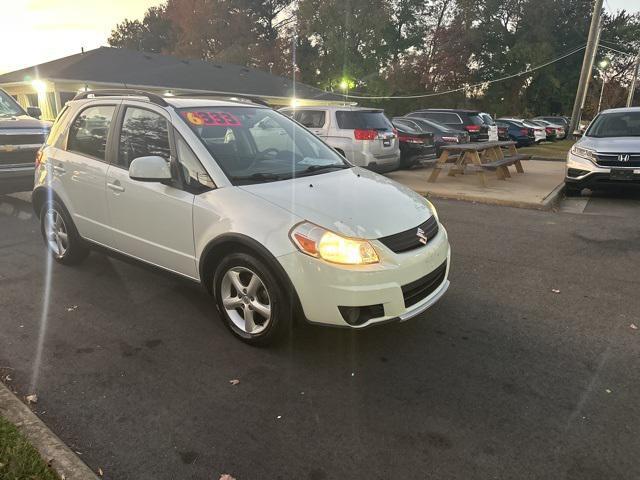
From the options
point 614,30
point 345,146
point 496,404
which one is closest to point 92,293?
point 496,404

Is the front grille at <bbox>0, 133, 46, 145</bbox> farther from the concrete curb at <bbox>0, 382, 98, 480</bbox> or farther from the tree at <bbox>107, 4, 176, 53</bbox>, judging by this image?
the tree at <bbox>107, 4, 176, 53</bbox>

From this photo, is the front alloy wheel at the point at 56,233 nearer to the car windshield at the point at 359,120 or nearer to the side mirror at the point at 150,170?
the side mirror at the point at 150,170

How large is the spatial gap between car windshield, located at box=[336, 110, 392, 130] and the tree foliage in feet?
129

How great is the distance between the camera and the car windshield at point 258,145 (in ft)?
12.0

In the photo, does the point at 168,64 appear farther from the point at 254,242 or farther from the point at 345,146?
the point at 254,242

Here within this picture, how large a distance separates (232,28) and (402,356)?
56.2 meters

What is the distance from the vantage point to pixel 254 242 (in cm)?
316

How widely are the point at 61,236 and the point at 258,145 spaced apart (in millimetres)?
2563

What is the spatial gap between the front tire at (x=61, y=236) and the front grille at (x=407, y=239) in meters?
3.27

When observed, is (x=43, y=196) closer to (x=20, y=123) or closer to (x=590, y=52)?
(x=20, y=123)

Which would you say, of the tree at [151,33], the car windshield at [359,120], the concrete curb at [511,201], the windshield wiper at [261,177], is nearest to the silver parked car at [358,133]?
the car windshield at [359,120]

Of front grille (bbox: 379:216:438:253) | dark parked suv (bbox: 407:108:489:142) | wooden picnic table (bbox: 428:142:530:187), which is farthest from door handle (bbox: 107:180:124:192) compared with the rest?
dark parked suv (bbox: 407:108:489:142)

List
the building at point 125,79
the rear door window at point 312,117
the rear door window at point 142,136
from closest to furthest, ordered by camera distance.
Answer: the rear door window at point 142,136 → the rear door window at point 312,117 → the building at point 125,79

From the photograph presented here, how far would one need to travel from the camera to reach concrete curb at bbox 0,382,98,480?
90.0 inches
